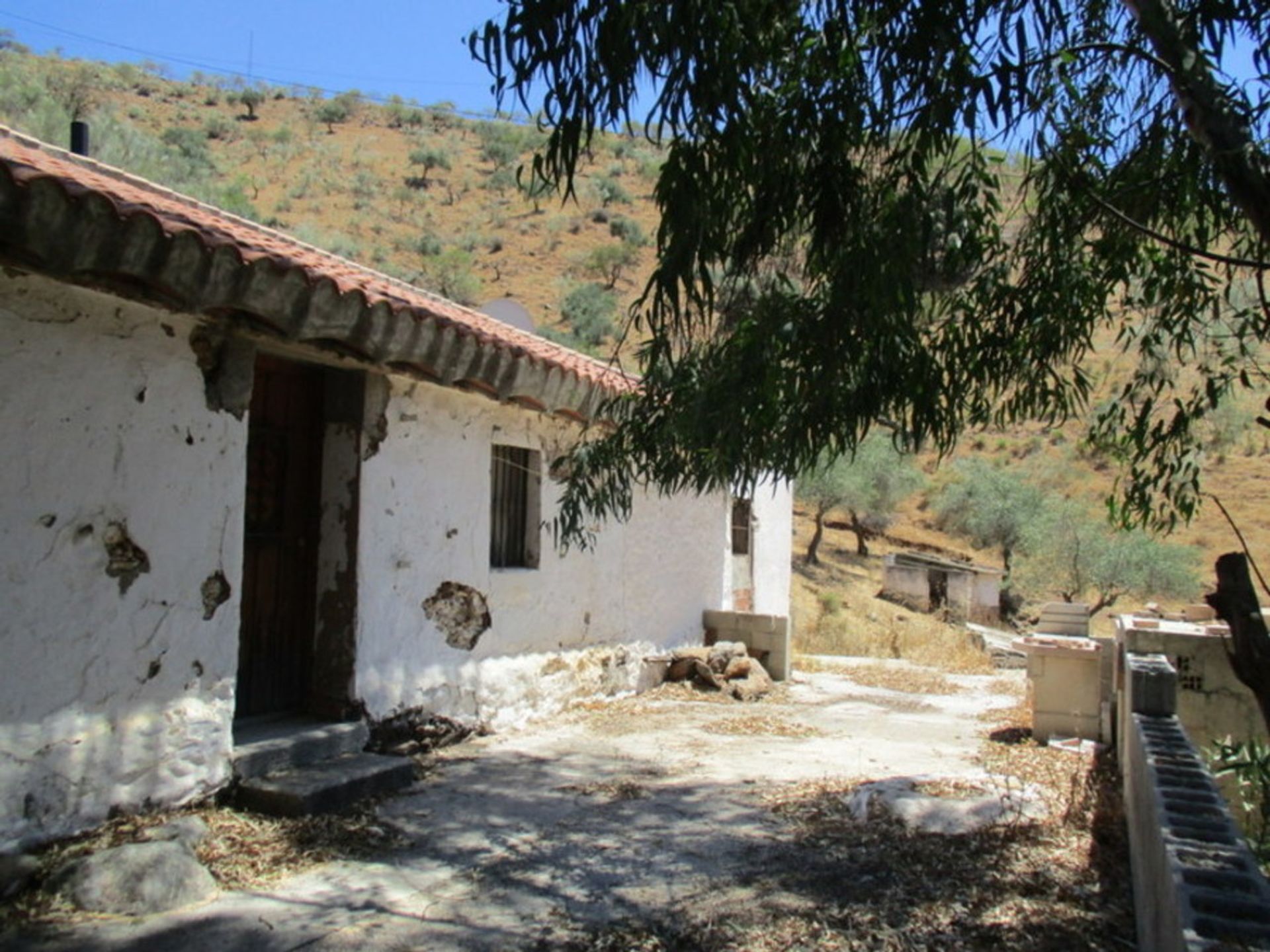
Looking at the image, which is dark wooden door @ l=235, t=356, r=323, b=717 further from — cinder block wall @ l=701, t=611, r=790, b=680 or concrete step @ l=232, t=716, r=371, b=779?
cinder block wall @ l=701, t=611, r=790, b=680

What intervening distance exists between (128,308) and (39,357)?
1.62 feet

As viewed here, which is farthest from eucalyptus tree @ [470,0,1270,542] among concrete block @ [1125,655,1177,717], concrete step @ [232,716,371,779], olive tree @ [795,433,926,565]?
olive tree @ [795,433,926,565]

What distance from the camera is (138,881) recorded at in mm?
3629

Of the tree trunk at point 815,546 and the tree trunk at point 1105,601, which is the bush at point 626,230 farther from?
the tree trunk at point 1105,601

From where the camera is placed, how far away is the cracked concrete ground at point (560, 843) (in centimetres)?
351

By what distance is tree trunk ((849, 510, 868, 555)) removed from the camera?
26.1m

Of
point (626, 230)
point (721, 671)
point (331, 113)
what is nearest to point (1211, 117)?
point (721, 671)

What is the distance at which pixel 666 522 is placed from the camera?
395 inches

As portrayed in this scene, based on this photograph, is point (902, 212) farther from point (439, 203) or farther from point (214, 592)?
point (439, 203)

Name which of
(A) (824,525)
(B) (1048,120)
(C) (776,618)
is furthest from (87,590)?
(A) (824,525)

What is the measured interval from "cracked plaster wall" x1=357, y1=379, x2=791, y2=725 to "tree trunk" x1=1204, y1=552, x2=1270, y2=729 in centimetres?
445

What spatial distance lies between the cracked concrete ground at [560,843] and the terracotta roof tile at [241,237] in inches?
87.9

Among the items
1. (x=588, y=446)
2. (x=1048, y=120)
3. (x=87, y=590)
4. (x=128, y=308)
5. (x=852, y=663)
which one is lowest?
(x=852, y=663)

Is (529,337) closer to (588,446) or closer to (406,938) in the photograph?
(588,446)
